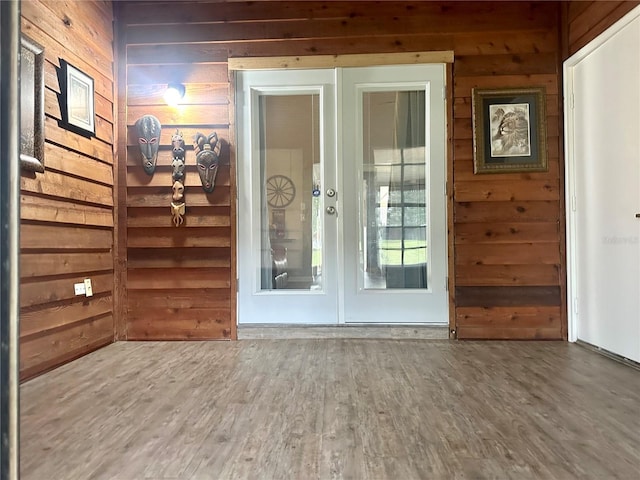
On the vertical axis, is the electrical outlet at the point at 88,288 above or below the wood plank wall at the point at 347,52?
below

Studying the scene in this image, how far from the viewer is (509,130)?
296 cm

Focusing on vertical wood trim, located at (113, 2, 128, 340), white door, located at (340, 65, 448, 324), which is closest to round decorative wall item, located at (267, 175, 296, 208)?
white door, located at (340, 65, 448, 324)

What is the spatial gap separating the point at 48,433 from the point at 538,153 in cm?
322

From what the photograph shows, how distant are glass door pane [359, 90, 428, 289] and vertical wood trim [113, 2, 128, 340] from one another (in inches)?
69.5

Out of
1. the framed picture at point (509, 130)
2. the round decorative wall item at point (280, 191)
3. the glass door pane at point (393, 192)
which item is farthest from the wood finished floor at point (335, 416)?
the framed picture at point (509, 130)

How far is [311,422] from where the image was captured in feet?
5.41

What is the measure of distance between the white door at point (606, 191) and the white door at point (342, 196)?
2.92ft

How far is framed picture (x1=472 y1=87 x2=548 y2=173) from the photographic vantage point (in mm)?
2953

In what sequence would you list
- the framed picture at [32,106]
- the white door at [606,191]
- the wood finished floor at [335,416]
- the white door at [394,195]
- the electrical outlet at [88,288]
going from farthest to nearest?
1. the white door at [394,195]
2. the electrical outlet at [88,288]
3. the white door at [606,191]
4. the framed picture at [32,106]
5. the wood finished floor at [335,416]

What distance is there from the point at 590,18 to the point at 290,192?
7.46 feet

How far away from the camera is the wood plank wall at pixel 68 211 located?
2199mm

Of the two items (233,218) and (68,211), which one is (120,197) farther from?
(233,218)

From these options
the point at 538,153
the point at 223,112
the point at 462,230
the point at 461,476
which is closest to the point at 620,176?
the point at 538,153

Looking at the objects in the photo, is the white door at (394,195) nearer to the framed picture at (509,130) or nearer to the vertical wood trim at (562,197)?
the framed picture at (509,130)
